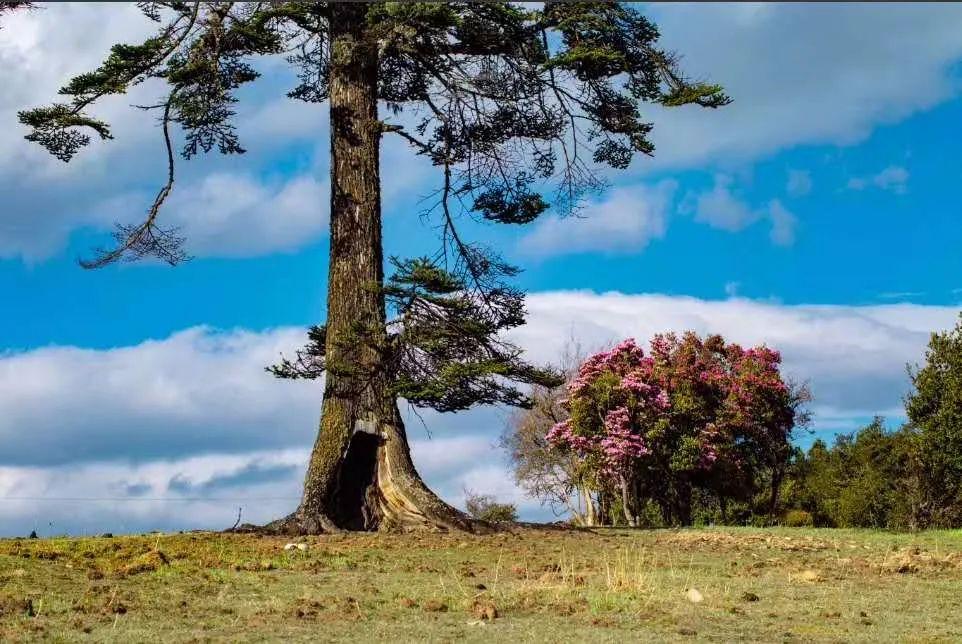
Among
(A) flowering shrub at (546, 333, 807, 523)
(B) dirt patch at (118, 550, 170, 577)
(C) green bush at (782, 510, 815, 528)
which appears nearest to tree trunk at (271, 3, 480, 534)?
(B) dirt patch at (118, 550, 170, 577)

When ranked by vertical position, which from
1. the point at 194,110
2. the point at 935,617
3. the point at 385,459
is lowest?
the point at 935,617

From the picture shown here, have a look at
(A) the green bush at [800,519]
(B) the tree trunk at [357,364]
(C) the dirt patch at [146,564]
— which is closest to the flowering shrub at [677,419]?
(A) the green bush at [800,519]

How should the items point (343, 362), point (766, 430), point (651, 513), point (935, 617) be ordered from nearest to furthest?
point (935, 617) < point (343, 362) < point (766, 430) < point (651, 513)

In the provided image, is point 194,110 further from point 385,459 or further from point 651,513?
point 651,513

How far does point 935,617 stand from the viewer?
8.05 m

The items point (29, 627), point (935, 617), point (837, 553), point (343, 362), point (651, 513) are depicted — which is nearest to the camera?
point (29, 627)

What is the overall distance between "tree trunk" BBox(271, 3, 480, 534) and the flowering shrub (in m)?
9.77

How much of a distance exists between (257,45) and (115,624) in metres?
10.5

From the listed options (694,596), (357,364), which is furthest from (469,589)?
(357,364)

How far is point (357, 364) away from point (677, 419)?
40.2 ft

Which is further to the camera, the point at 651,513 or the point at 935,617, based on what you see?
the point at 651,513

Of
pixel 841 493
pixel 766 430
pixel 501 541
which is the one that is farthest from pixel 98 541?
pixel 841 493

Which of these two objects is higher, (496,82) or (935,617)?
(496,82)

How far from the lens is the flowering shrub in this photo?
953 inches
